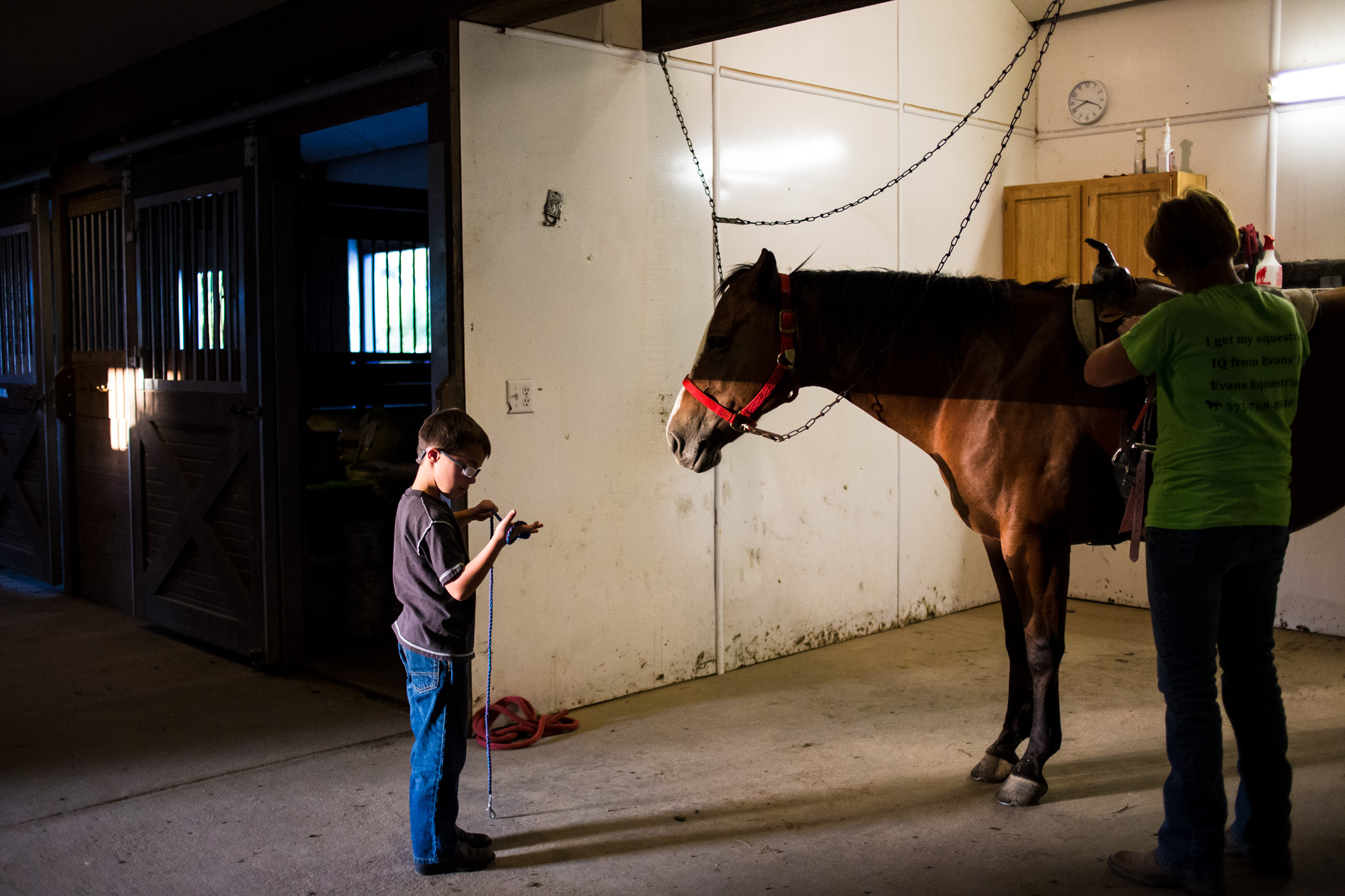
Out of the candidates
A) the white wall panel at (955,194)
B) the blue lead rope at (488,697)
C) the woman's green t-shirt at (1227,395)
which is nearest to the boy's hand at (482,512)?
the blue lead rope at (488,697)

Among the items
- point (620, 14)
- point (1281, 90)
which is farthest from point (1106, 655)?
point (620, 14)

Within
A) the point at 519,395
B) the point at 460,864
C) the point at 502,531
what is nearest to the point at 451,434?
the point at 502,531

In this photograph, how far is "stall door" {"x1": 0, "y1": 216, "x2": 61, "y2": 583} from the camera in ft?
18.9

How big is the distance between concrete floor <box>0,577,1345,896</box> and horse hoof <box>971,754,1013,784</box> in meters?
0.05

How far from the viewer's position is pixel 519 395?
3557 millimetres

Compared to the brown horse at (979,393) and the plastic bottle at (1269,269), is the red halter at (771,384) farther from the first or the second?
the plastic bottle at (1269,269)

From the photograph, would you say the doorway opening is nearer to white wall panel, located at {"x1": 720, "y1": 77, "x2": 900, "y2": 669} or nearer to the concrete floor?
the concrete floor

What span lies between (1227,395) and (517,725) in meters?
2.39

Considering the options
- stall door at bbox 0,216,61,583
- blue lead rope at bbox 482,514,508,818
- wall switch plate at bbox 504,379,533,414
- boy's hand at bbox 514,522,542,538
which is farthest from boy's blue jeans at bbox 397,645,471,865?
stall door at bbox 0,216,61,583

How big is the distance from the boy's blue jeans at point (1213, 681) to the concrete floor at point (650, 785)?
0.18m

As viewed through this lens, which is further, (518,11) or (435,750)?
(518,11)

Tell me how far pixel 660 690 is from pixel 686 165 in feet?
6.77

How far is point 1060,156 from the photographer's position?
18.4 feet

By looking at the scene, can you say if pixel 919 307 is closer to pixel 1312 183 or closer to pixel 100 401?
pixel 1312 183
